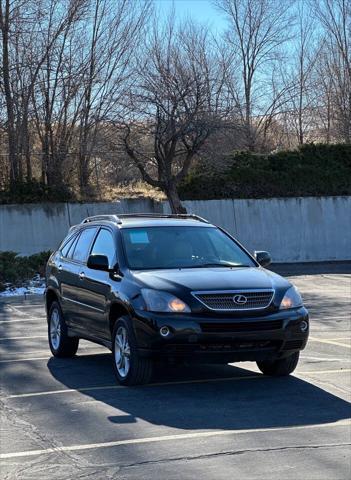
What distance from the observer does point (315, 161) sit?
1431 inches

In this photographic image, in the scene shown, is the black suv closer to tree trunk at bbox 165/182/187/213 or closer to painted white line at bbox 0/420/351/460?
painted white line at bbox 0/420/351/460

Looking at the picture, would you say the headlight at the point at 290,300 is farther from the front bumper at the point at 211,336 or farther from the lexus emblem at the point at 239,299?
the lexus emblem at the point at 239,299

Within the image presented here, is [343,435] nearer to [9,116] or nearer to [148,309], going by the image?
[148,309]

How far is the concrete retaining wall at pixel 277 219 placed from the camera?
32062 mm

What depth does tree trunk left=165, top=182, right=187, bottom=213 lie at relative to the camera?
102 feet

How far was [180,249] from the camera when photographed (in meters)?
9.48

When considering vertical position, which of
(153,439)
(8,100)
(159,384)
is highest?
(8,100)

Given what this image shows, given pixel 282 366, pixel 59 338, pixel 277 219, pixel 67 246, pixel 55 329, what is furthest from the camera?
pixel 277 219

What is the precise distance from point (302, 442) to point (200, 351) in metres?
1.90

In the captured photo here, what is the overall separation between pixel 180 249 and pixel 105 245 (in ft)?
3.09

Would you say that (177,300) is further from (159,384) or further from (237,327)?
(159,384)

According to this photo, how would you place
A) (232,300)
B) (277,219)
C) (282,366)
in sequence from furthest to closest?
(277,219)
(282,366)
(232,300)

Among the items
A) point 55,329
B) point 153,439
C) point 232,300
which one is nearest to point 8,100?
point 55,329

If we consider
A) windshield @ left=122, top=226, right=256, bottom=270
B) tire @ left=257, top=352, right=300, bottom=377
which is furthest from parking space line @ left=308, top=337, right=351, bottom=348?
windshield @ left=122, top=226, right=256, bottom=270
